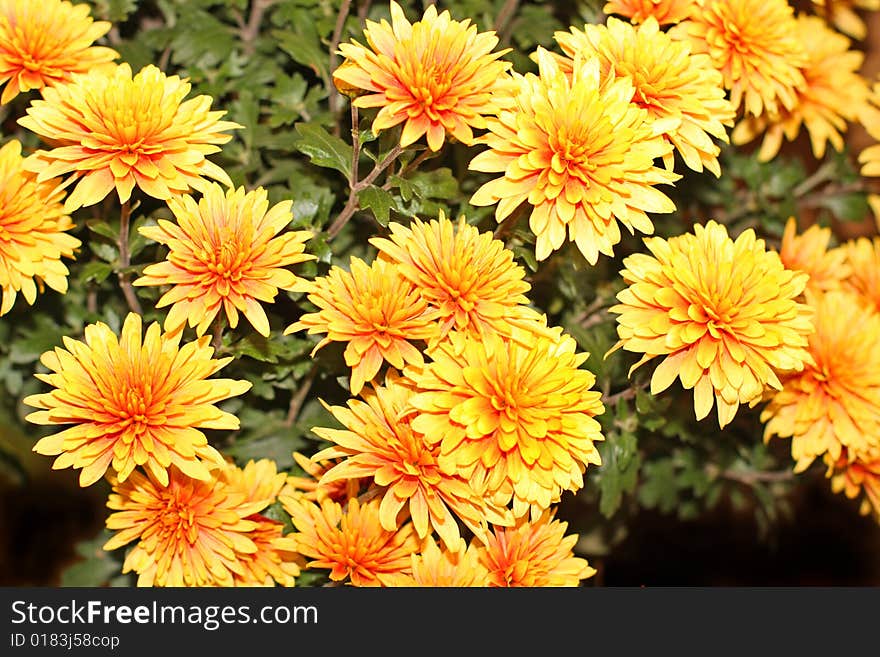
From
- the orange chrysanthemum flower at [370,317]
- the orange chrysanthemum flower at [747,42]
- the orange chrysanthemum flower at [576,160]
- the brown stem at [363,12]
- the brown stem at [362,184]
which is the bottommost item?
the orange chrysanthemum flower at [370,317]

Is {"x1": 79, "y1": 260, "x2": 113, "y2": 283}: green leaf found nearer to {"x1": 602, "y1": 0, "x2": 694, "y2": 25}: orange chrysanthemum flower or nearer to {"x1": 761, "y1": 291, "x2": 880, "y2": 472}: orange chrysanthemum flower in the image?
{"x1": 602, "y1": 0, "x2": 694, "y2": 25}: orange chrysanthemum flower

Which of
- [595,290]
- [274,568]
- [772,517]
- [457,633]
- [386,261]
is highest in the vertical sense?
[595,290]

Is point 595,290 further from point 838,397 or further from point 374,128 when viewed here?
point 374,128

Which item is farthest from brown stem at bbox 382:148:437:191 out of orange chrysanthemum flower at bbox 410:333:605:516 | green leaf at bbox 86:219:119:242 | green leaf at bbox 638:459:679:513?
green leaf at bbox 638:459:679:513

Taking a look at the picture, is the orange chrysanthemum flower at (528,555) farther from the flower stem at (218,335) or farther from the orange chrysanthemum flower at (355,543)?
the flower stem at (218,335)

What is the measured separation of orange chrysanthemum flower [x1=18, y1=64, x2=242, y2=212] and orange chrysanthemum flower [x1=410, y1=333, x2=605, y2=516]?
0.32 metres

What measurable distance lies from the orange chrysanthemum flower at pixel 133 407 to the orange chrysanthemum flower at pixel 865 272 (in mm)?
880

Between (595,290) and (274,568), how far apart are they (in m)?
0.57

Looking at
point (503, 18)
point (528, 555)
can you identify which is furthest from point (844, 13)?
point (528, 555)

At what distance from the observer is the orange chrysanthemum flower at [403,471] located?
985 millimetres

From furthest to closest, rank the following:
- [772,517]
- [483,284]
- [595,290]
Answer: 1. [772,517]
2. [595,290]
3. [483,284]

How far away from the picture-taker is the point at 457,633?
1040 mm

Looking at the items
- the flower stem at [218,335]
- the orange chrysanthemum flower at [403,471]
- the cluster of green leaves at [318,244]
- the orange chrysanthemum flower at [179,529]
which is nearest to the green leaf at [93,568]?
the cluster of green leaves at [318,244]

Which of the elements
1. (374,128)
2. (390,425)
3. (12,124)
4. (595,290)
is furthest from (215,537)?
(12,124)
